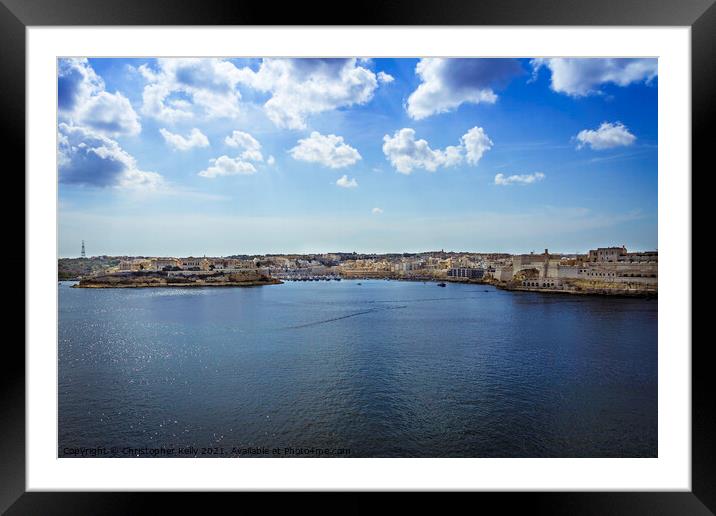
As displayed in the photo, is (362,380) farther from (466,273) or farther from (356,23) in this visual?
(466,273)

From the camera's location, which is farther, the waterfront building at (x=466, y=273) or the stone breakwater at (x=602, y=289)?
the waterfront building at (x=466, y=273)

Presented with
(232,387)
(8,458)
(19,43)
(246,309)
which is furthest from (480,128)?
(246,309)

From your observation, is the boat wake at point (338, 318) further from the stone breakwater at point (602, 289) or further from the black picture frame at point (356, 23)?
the black picture frame at point (356, 23)

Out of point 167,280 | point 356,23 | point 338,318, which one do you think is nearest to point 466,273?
point 338,318

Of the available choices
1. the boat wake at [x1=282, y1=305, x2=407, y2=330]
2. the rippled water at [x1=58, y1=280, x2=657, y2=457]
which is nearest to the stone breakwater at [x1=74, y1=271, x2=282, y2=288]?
the rippled water at [x1=58, y1=280, x2=657, y2=457]

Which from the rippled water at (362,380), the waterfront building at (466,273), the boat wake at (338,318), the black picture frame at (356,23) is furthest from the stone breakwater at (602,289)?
the black picture frame at (356,23)
